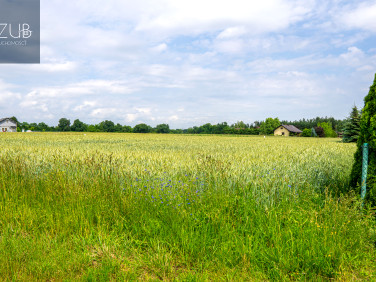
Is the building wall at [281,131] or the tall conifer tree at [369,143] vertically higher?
the building wall at [281,131]

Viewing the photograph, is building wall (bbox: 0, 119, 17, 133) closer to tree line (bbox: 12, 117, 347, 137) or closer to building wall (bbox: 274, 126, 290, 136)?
tree line (bbox: 12, 117, 347, 137)

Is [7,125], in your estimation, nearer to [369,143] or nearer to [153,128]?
[153,128]

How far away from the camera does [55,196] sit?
558 cm

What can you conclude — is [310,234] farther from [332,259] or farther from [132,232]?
[132,232]

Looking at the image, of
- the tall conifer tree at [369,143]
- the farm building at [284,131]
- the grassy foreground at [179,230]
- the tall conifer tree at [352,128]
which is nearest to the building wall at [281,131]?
the farm building at [284,131]

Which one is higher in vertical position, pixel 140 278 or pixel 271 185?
pixel 271 185

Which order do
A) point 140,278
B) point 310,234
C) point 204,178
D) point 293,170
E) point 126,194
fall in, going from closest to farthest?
point 140,278, point 310,234, point 126,194, point 204,178, point 293,170

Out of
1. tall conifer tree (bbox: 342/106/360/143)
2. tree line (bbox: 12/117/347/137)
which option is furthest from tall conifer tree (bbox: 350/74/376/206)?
tree line (bbox: 12/117/347/137)

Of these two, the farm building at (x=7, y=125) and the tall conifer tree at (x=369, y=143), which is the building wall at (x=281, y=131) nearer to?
the farm building at (x=7, y=125)

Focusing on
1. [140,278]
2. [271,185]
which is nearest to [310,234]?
[271,185]

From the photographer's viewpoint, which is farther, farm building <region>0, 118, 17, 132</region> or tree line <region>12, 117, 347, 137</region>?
tree line <region>12, 117, 347, 137</region>

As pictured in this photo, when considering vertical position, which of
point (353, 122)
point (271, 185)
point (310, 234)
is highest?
point (353, 122)

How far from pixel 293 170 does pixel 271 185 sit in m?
2.13

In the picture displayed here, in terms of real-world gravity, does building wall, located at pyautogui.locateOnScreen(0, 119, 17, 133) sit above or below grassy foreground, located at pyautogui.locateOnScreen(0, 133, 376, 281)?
above
